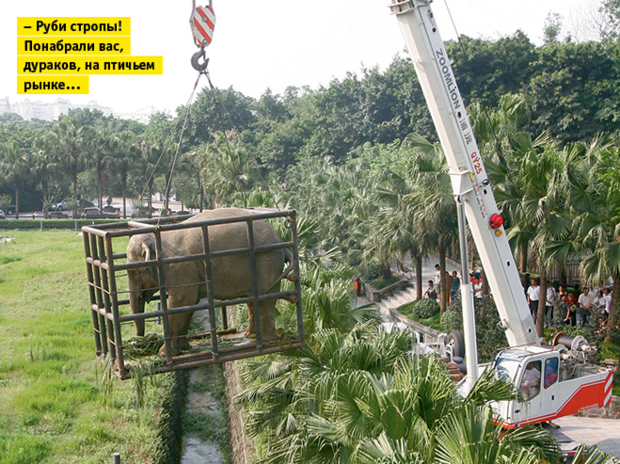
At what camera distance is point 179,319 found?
27.0 feet

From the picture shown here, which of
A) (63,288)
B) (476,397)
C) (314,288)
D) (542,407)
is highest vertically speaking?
(63,288)

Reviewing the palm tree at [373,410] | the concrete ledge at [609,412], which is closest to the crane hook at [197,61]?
the palm tree at [373,410]

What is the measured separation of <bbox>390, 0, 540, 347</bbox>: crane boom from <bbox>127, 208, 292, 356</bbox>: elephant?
14.7 feet

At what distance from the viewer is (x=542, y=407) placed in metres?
11.6

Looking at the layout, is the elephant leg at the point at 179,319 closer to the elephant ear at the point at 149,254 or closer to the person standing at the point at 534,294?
the elephant ear at the point at 149,254

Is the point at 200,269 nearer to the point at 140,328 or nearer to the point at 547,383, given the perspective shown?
the point at 140,328

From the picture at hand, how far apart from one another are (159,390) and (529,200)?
10.7m

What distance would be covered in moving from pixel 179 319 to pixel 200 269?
72cm

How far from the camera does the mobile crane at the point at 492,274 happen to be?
10.9m


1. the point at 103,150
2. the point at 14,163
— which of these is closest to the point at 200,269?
the point at 103,150

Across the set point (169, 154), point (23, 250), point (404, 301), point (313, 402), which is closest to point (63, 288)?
point (23, 250)

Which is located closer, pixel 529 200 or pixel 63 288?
pixel 529 200

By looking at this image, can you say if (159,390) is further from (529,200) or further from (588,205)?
(588,205)

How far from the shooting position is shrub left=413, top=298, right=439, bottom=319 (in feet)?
74.2
